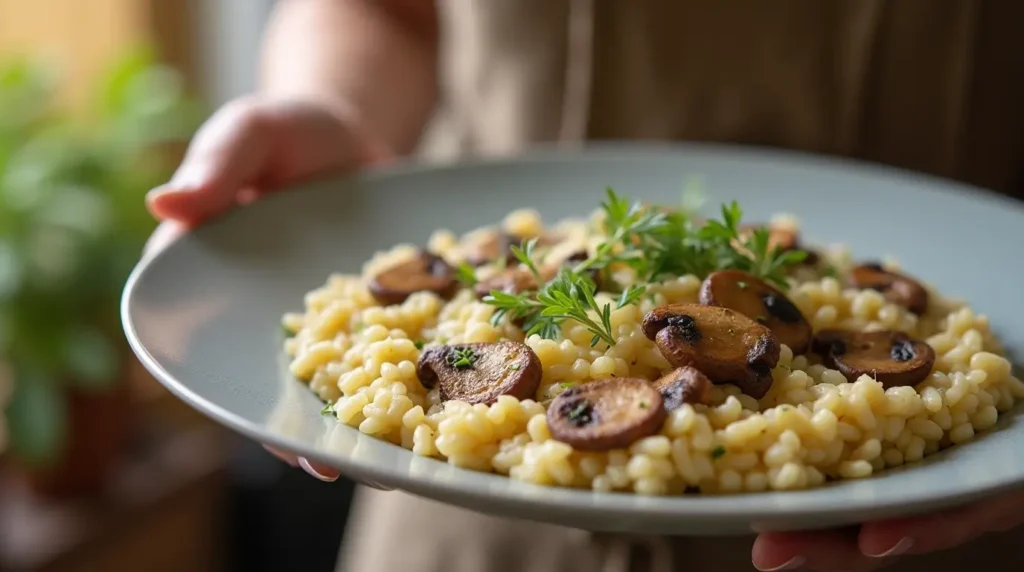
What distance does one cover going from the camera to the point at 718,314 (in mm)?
1325

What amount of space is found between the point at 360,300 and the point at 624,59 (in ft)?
2.73

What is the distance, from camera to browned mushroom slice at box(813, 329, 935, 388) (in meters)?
1.32

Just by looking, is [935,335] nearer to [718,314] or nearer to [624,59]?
[718,314]

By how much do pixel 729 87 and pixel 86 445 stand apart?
6.96ft

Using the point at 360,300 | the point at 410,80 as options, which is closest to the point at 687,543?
the point at 360,300

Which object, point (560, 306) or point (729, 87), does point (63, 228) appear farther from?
point (560, 306)

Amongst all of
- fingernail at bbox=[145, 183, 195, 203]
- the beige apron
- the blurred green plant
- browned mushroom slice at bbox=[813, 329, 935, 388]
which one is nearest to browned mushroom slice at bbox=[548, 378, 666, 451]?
browned mushroom slice at bbox=[813, 329, 935, 388]

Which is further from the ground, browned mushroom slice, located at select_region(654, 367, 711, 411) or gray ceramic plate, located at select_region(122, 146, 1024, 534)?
browned mushroom slice, located at select_region(654, 367, 711, 411)

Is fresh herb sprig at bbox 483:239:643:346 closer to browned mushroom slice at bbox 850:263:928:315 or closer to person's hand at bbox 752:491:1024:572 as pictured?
person's hand at bbox 752:491:1024:572

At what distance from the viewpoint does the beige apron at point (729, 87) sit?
6.24 ft

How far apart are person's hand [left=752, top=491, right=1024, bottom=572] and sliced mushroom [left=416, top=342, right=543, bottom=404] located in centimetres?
33

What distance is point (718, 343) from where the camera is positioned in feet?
4.18

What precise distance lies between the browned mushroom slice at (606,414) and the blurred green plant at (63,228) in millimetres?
1990

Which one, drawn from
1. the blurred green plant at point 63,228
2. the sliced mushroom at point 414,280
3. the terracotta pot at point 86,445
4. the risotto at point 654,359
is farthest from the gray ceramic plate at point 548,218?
the terracotta pot at point 86,445
